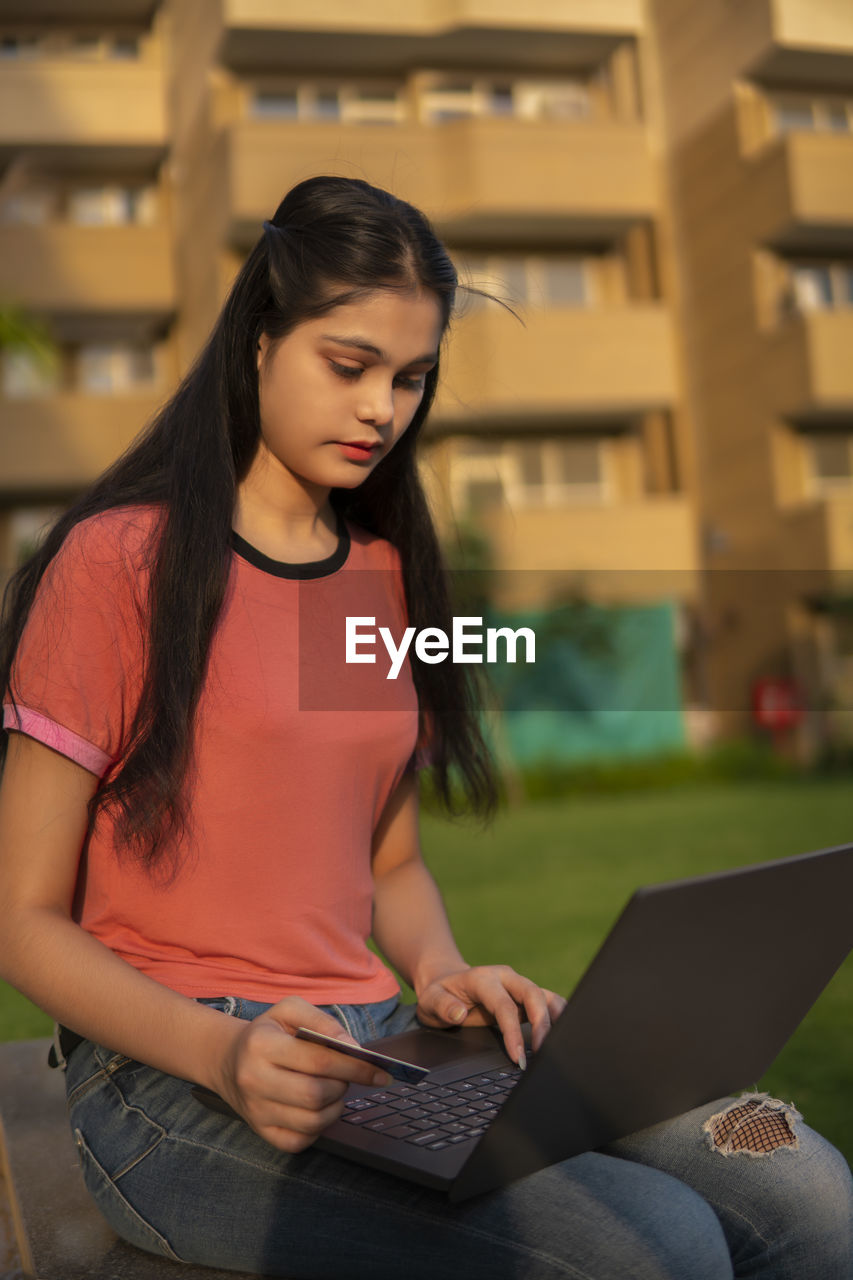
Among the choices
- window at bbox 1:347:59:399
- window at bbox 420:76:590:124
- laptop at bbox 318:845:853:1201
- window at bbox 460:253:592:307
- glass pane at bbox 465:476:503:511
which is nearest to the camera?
laptop at bbox 318:845:853:1201

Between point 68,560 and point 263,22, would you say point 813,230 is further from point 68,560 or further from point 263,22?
point 68,560

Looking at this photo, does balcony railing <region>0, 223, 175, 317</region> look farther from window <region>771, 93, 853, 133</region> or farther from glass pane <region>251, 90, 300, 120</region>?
window <region>771, 93, 853, 133</region>

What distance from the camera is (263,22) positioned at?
14.6 m

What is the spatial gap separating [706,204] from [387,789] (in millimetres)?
16125

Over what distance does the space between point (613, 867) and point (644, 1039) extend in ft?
20.5

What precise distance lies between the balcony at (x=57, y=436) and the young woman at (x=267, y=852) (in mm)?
13512

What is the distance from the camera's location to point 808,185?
602 inches

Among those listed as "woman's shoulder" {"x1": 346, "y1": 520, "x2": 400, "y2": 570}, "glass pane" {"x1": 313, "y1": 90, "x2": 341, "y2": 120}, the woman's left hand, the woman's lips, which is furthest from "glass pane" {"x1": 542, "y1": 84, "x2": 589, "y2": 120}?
the woman's left hand

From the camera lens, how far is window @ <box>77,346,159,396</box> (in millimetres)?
15930

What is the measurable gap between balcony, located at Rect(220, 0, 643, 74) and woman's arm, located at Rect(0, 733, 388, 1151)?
14.7m

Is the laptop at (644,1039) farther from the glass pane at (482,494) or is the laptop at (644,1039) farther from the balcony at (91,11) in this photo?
the balcony at (91,11)

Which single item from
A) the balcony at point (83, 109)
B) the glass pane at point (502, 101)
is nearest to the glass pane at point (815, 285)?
the glass pane at point (502, 101)

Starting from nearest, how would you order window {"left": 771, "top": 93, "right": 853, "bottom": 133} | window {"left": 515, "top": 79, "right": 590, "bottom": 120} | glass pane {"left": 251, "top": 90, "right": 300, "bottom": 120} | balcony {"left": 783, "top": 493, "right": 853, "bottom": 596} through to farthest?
balcony {"left": 783, "top": 493, "right": 853, "bottom": 596}
glass pane {"left": 251, "top": 90, "right": 300, "bottom": 120}
window {"left": 515, "top": 79, "right": 590, "bottom": 120}
window {"left": 771, "top": 93, "right": 853, "bottom": 133}

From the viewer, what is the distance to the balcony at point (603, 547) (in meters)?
14.3
